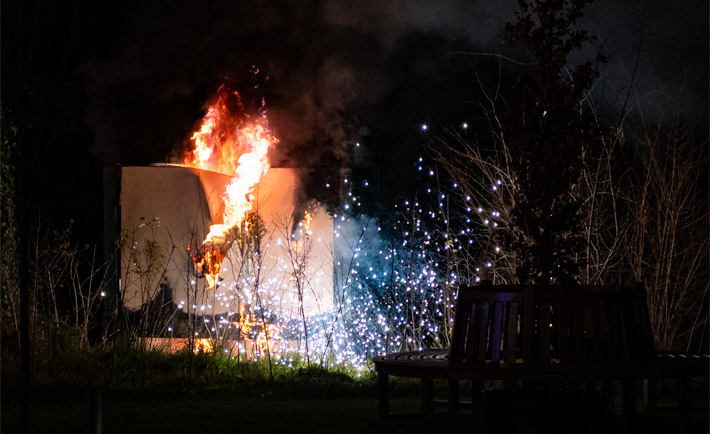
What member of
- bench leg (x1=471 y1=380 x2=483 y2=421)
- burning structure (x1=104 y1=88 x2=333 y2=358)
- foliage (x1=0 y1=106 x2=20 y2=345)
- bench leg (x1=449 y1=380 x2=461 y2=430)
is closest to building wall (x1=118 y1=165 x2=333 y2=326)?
burning structure (x1=104 y1=88 x2=333 y2=358)

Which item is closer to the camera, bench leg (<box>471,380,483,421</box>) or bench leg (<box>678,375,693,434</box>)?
bench leg (<box>678,375,693,434</box>)

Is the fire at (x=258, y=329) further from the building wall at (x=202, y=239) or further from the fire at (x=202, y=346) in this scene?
the fire at (x=202, y=346)

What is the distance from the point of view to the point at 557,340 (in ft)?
15.6

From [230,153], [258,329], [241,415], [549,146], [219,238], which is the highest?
[230,153]

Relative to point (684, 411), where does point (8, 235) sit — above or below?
above

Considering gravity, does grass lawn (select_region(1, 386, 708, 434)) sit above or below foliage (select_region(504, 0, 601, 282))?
below

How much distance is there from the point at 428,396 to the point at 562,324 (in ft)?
4.21

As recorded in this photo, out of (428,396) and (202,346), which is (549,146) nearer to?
(428,396)

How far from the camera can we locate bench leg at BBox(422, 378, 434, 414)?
17.9ft

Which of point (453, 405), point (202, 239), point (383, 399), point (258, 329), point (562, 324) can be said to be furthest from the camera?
point (202, 239)

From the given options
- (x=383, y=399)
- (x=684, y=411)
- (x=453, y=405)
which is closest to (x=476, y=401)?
(x=453, y=405)

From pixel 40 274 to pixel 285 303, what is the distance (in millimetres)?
2686

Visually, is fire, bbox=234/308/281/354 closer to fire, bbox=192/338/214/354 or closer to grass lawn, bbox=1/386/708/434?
fire, bbox=192/338/214/354

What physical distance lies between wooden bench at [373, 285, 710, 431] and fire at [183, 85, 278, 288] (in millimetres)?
5300
